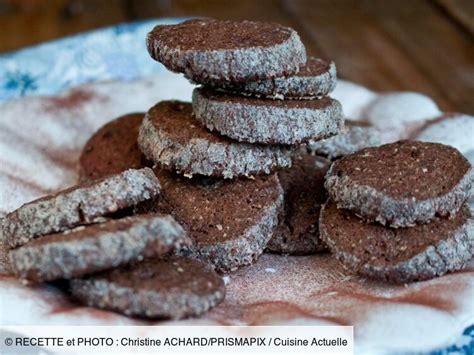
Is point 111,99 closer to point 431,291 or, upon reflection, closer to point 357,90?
point 357,90

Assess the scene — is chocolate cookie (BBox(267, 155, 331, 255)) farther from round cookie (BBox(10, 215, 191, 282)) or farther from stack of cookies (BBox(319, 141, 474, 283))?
round cookie (BBox(10, 215, 191, 282))

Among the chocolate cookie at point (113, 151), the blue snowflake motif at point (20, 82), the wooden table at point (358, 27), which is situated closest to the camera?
Answer: the chocolate cookie at point (113, 151)

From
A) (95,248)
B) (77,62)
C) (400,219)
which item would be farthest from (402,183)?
(77,62)

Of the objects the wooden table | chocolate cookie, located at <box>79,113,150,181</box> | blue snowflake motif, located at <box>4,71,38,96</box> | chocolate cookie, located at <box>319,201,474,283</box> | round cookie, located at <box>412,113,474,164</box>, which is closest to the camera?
chocolate cookie, located at <box>319,201,474,283</box>

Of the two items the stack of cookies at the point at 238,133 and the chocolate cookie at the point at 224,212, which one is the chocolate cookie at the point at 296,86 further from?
the chocolate cookie at the point at 224,212

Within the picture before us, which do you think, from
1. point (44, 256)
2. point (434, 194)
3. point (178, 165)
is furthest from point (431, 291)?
point (44, 256)

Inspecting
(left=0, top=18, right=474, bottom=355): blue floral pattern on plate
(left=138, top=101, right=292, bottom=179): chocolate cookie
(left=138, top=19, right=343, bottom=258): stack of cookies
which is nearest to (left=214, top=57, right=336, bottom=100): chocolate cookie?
(left=138, top=19, right=343, bottom=258): stack of cookies

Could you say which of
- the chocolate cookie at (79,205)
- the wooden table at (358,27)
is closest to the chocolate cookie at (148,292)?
the chocolate cookie at (79,205)
